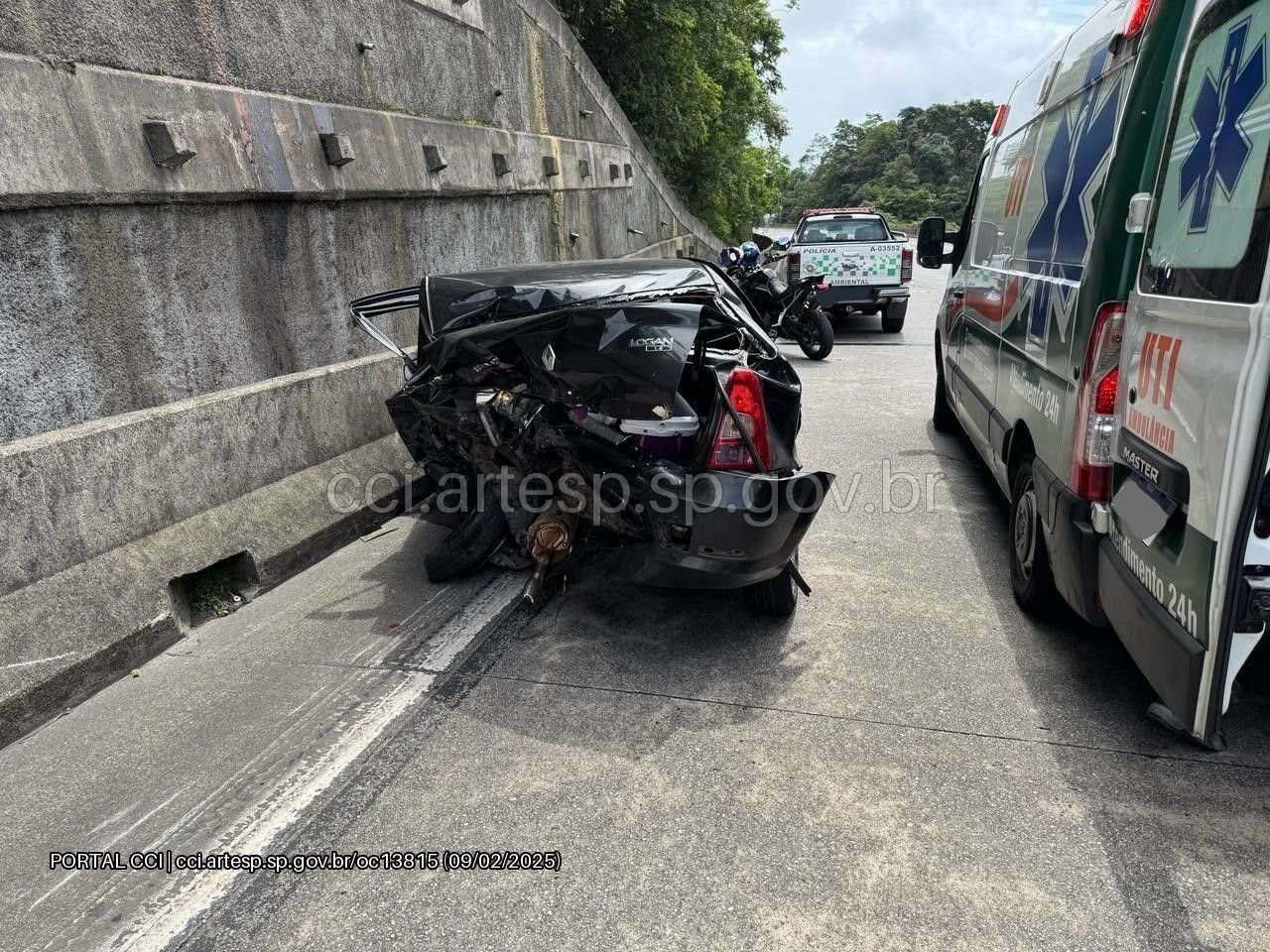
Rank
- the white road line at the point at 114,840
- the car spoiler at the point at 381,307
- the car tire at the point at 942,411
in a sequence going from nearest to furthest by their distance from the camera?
the white road line at the point at 114,840 → the car spoiler at the point at 381,307 → the car tire at the point at 942,411

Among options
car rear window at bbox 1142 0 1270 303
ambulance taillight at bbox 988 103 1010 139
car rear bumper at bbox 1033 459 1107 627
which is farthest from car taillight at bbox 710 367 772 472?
ambulance taillight at bbox 988 103 1010 139

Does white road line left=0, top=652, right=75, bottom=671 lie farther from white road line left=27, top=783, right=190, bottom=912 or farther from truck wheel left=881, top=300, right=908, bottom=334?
truck wheel left=881, top=300, right=908, bottom=334

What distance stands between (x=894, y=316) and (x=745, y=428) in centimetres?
1181

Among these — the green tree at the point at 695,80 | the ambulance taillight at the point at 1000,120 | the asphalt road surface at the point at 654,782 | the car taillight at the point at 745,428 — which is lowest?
the asphalt road surface at the point at 654,782

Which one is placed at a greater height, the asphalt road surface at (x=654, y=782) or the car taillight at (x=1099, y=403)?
the car taillight at (x=1099, y=403)

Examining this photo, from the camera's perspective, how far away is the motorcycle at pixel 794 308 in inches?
457

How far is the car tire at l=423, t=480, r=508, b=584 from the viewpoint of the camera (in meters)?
4.78

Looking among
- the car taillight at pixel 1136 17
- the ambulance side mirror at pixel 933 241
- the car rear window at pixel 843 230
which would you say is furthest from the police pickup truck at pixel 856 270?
the car taillight at pixel 1136 17

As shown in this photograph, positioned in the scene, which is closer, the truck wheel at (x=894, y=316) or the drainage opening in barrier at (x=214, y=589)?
the drainage opening in barrier at (x=214, y=589)

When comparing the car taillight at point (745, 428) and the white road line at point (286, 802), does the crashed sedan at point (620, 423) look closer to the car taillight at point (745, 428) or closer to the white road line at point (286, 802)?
the car taillight at point (745, 428)

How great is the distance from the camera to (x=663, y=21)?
59.4 feet

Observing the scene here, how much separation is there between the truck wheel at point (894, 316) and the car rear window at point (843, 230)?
1461 millimetres

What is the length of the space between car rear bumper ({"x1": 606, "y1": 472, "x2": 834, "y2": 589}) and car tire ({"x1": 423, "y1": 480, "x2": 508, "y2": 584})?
1292 millimetres

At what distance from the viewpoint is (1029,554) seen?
419cm
